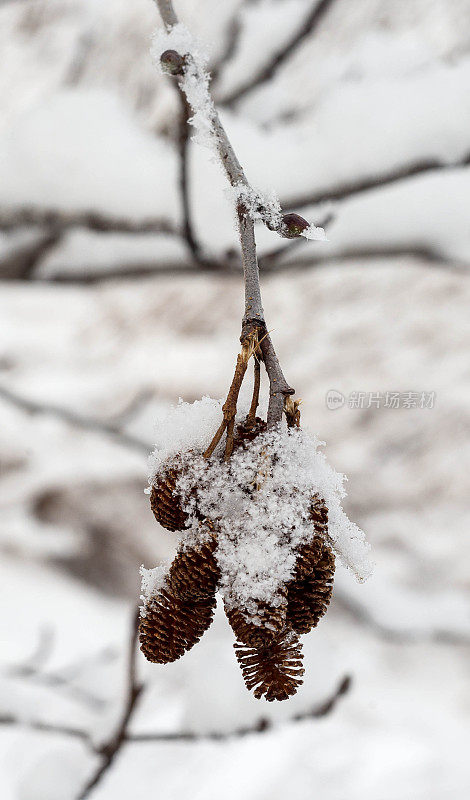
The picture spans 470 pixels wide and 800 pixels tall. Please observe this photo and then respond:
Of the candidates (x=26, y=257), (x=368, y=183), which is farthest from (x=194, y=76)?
(x=26, y=257)

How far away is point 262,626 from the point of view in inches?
7.8

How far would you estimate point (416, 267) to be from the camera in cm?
106

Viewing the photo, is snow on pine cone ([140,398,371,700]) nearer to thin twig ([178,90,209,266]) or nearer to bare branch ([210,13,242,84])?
thin twig ([178,90,209,266])

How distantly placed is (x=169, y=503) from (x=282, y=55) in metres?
0.45

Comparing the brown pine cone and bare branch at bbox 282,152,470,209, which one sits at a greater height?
bare branch at bbox 282,152,470,209

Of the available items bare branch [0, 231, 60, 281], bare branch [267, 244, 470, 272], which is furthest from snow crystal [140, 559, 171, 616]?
bare branch [0, 231, 60, 281]

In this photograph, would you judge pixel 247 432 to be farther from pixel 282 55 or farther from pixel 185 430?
pixel 282 55

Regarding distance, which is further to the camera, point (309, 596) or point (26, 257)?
point (26, 257)

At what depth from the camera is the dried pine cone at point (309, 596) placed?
0.21 meters

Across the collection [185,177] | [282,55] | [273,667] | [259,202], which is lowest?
[273,667]

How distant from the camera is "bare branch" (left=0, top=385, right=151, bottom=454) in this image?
2.50ft

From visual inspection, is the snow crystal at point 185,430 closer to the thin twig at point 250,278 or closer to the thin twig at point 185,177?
the thin twig at point 250,278

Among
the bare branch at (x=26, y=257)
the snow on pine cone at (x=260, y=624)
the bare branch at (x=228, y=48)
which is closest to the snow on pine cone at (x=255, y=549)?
the snow on pine cone at (x=260, y=624)

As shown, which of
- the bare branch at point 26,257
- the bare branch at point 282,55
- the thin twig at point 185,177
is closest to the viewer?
the thin twig at point 185,177
